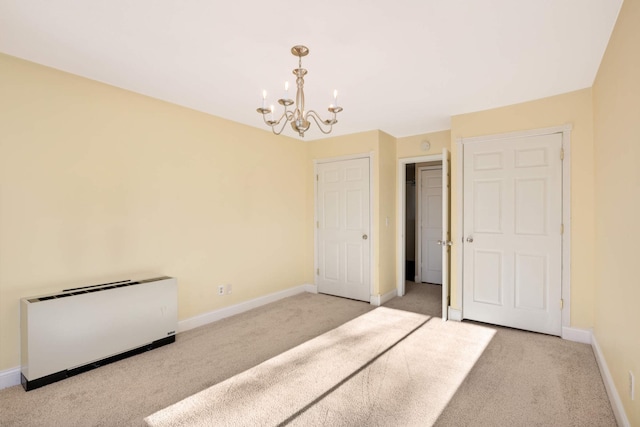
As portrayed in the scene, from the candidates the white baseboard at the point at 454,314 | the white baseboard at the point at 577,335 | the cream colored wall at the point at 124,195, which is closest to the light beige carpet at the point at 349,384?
the white baseboard at the point at 454,314

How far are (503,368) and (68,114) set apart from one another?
166 inches

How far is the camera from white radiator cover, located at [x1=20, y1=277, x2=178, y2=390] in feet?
7.57

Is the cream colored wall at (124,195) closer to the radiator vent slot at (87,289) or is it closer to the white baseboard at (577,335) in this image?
the radiator vent slot at (87,289)

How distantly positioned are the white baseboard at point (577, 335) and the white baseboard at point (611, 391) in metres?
0.28

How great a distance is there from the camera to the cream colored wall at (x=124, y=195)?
7.88ft

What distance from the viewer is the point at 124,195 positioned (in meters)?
3.00

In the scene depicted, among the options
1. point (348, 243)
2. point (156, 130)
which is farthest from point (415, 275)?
point (156, 130)

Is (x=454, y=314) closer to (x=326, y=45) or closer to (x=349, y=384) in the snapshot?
(x=349, y=384)

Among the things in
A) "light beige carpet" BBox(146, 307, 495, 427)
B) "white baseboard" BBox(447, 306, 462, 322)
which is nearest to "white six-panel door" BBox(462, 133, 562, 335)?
"white baseboard" BBox(447, 306, 462, 322)

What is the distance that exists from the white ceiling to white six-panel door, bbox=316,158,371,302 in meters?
1.63

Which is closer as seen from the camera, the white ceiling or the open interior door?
the white ceiling

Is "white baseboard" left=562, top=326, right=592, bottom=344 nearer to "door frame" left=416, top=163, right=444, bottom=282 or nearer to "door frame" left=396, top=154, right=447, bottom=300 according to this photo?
"door frame" left=396, top=154, right=447, bottom=300

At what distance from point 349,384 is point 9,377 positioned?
8.37 ft

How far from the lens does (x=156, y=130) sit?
3.26 m
